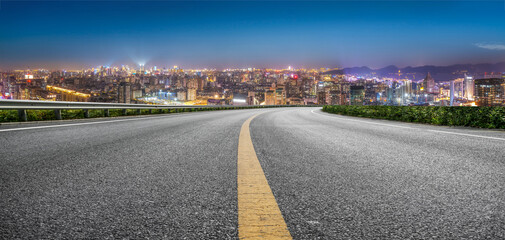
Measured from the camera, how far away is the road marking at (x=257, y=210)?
1.35 m

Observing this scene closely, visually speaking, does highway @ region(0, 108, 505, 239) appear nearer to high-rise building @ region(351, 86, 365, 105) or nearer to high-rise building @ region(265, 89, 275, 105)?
high-rise building @ region(351, 86, 365, 105)

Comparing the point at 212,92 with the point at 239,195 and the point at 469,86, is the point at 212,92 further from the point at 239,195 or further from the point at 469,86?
the point at 239,195

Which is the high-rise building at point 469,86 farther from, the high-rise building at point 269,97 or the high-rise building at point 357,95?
the high-rise building at point 269,97

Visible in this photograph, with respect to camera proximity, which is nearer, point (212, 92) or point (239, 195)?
point (239, 195)

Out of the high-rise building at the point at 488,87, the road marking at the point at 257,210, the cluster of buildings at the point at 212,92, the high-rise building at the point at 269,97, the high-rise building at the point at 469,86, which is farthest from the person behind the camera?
the high-rise building at the point at 269,97

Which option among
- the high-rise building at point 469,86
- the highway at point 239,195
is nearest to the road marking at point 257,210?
the highway at point 239,195

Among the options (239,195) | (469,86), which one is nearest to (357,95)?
(469,86)

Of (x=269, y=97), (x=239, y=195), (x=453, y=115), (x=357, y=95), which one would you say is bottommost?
(x=239, y=195)

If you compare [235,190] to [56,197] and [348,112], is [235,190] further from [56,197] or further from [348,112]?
[348,112]

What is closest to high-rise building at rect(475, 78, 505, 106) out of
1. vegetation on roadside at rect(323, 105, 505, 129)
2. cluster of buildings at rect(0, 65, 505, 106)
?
cluster of buildings at rect(0, 65, 505, 106)

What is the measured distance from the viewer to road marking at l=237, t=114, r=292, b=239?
4.44 ft

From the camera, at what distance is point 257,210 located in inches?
A: 64.1

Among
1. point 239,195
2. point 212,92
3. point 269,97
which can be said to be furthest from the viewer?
point 269,97

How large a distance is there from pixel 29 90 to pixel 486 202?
287 feet
